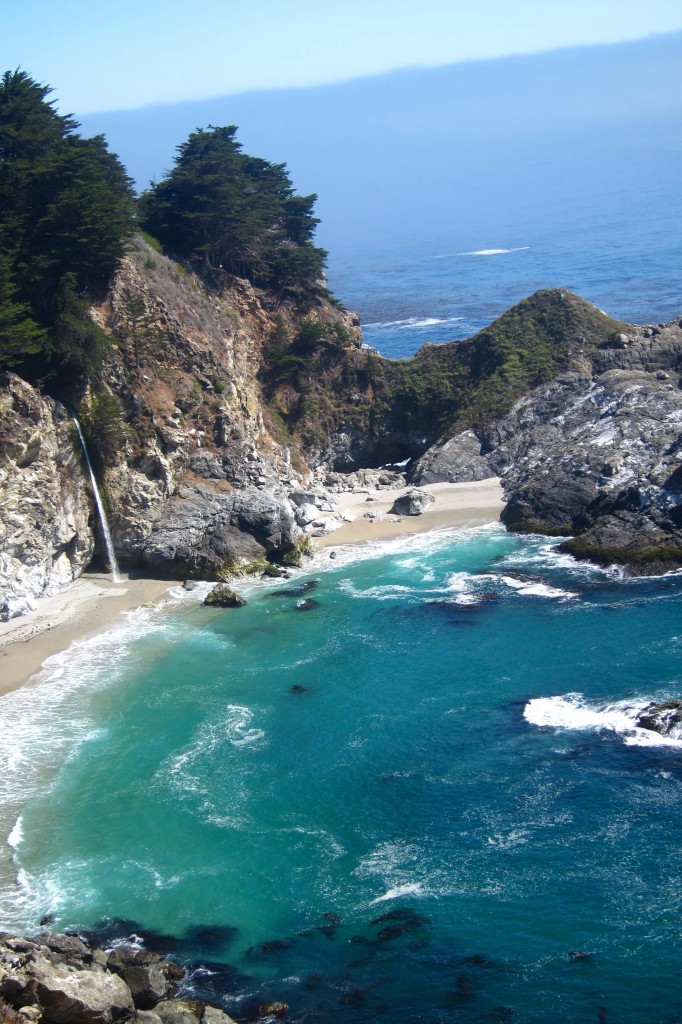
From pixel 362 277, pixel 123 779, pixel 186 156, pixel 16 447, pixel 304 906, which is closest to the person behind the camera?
pixel 304 906

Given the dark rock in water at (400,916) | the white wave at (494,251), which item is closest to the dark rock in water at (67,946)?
the dark rock in water at (400,916)

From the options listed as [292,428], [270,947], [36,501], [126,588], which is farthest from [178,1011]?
[292,428]

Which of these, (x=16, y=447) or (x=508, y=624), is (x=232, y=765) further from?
(x=16, y=447)

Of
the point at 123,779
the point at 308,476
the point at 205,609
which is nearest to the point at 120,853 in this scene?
the point at 123,779

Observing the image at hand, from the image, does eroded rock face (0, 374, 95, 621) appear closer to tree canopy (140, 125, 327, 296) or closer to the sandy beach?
the sandy beach

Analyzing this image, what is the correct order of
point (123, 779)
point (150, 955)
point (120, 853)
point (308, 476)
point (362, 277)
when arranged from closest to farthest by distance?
point (150, 955) → point (120, 853) → point (123, 779) → point (308, 476) → point (362, 277)

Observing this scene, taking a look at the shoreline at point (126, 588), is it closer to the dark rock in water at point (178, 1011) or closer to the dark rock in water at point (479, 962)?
the dark rock in water at point (178, 1011)
